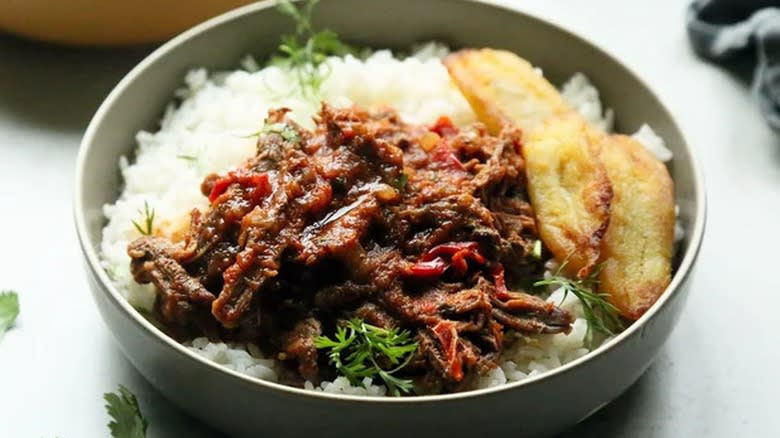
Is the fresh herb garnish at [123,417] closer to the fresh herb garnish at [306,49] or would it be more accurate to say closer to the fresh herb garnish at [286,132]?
the fresh herb garnish at [286,132]

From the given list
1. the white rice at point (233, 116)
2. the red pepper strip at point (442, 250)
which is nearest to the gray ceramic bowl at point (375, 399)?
the white rice at point (233, 116)

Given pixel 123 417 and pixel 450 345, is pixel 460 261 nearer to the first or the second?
pixel 450 345

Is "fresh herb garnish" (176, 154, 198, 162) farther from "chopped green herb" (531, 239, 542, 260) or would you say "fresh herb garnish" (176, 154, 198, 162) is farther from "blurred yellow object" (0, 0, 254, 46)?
"chopped green herb" (531, 239, 542, 260)

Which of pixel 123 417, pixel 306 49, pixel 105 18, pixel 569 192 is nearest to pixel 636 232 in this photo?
pixel 569 192

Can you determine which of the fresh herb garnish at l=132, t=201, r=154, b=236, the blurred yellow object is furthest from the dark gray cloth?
the fresh herb garnish at l=132, t=201, r=154, b=236

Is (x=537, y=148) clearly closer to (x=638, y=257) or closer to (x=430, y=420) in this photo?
(x=638, y=257)

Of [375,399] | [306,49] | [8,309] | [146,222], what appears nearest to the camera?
[375,399]
